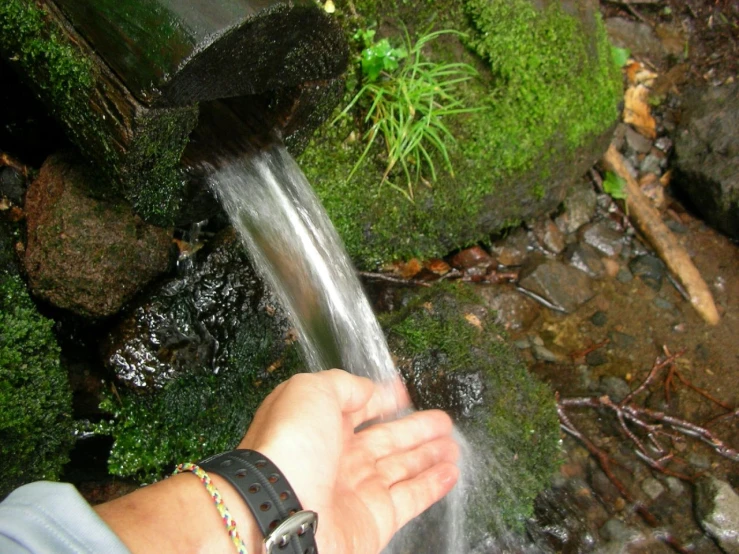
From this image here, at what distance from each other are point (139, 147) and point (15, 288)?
1.24 metres

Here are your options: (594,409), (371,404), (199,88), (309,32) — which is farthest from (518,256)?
(199,88)

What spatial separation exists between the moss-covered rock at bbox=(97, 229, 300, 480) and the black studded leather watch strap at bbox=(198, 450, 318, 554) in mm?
1508

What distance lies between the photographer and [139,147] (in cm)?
239

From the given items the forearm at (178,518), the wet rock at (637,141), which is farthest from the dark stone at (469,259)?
the forearm at (178,518)

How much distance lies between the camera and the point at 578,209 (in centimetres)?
492

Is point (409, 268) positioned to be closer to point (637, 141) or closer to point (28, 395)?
point (28, 395)

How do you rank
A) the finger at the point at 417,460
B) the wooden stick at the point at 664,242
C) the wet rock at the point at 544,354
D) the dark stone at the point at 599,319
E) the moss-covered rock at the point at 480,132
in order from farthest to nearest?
the wooden stick at the point at 664,242 → the dark stone at the point at 599,319 → the wet rock at the point at 544,354 → the moss-covered rock at the point at 480,132 → the finger at the point at 417,460

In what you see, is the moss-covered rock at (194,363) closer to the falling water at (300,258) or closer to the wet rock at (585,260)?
the falling water at (300,258)

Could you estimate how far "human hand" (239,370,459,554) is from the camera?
6.84 feet

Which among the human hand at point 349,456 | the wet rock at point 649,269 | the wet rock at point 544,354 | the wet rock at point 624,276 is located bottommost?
the wet rock at point 649,269

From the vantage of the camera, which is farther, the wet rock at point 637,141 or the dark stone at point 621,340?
the wet rock at point 637,141

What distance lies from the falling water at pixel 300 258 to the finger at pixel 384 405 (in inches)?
3.7

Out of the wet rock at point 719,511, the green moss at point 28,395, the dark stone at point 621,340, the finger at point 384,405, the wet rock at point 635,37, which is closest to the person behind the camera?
the finger at point 384,405

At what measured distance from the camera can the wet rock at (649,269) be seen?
15.3ft
